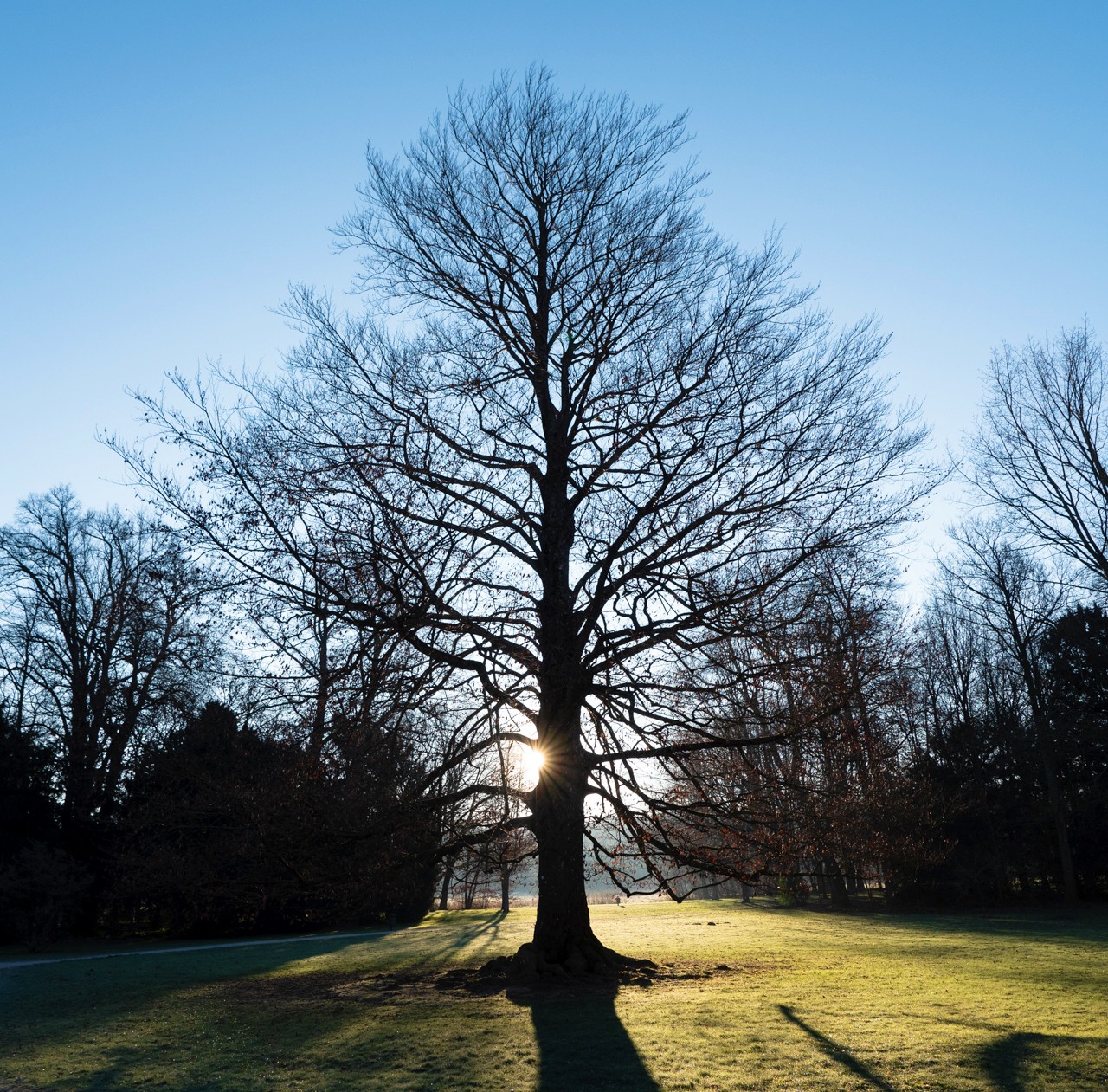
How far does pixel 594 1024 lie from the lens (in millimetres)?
8836

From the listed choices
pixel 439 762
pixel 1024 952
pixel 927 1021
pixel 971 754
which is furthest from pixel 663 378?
pixel 971 754

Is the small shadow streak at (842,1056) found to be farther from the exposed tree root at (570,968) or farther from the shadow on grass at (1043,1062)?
the exposed tree root at (570,968)

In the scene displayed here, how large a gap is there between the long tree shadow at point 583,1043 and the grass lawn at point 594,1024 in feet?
0.09

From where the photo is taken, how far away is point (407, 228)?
12.6 meters

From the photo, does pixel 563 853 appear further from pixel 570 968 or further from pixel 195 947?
pixel 195 947

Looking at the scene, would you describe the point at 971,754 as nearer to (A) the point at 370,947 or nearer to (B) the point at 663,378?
(A) the point at 370,947

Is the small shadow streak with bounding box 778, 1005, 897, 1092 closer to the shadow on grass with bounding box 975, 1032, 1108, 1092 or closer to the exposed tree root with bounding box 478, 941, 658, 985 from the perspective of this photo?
the shadow on grass with bounding box 975, 1032, 1108, 1092

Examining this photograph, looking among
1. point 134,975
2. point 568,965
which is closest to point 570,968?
point 568,965

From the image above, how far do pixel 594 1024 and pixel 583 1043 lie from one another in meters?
0.79

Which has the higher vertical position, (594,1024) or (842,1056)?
(594,1024)

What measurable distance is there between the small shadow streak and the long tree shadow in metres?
1.68

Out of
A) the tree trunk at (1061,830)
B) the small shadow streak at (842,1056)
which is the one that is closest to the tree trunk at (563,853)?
the small shadow streak at (842,1056)

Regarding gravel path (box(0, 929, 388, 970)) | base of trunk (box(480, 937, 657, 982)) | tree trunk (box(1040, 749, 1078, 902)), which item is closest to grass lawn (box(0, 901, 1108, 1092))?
base of trunk (box(480, 937, 657, 982))

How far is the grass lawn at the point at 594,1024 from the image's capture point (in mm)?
7113
